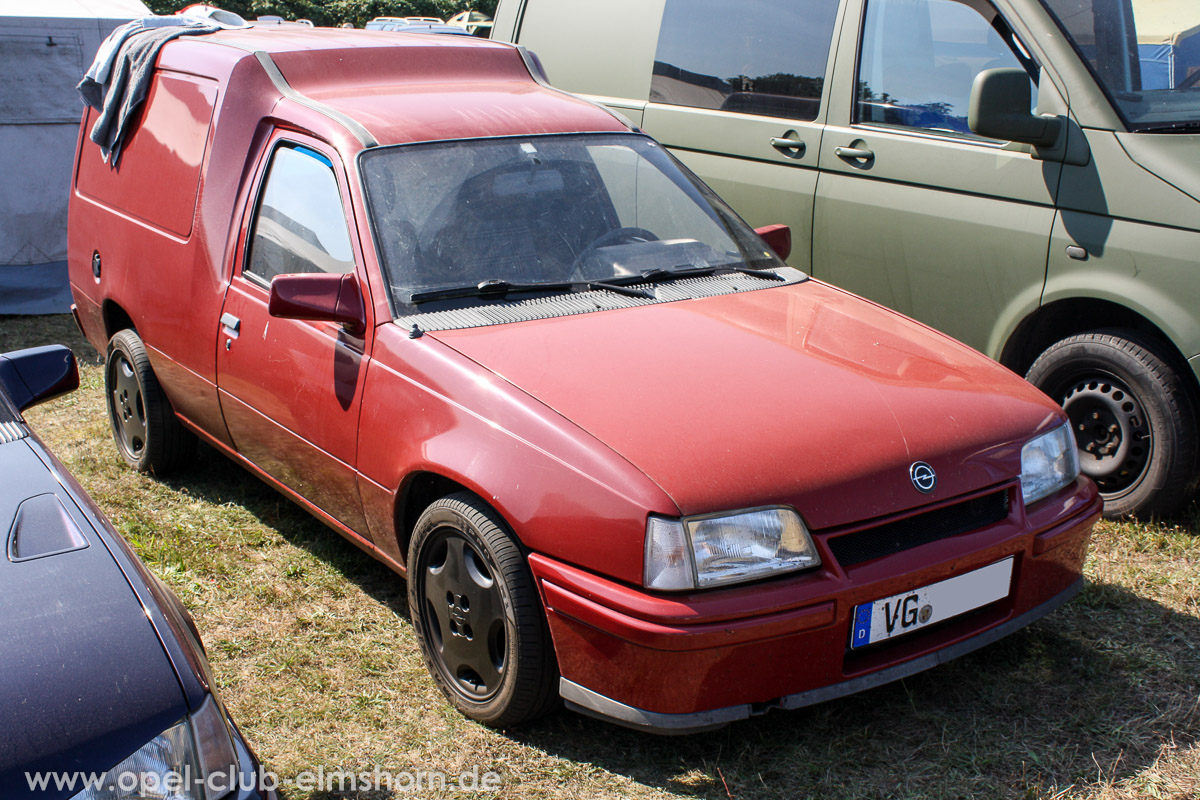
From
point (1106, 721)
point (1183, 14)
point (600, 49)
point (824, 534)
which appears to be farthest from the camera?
point (600, 49)

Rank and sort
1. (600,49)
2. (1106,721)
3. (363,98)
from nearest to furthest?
(1106,721) < (363,98) < (600,49)

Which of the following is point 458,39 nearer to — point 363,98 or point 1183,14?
point 363,98

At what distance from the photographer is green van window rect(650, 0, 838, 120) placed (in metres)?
5.04

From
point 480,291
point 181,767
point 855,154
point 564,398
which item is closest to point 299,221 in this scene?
point 480,291

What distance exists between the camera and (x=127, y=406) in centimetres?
493

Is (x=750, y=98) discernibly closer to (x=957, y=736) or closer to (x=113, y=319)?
(x=113, y=319)

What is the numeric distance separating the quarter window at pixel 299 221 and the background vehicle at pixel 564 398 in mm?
12

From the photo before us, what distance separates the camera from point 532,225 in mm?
3553

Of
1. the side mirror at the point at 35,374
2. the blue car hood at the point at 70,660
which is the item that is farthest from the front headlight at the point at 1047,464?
the side mirror at the point at 35,374

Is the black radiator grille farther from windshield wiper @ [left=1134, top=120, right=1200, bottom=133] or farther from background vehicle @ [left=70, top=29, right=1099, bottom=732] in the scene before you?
windshield wiper @ [left=1134, top=120, right=1200, bottom=133]

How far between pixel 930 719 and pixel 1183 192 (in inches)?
86.3

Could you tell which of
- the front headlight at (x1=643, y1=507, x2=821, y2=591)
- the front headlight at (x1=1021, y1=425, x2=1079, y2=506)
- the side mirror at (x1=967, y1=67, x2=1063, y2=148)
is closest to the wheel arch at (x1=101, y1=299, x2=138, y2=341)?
the front headlight at (x1=643, y1=507, x2=821, y2=591)

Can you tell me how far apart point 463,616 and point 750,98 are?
327 cm

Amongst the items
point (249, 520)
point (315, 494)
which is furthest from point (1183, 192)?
point (249, 520)
